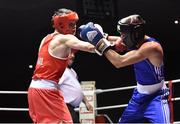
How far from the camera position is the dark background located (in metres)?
6.84

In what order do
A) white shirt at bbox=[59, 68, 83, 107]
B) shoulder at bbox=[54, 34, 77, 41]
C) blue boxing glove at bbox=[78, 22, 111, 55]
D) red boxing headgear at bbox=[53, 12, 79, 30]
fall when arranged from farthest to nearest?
white shirt at bbox=[59, 68, 83, 107] < red boxing headgear at bbox=[53, 12, 79, 30] < shoulder at bbox=[54, 34, 77, 41] < blue boxing glove at bbox=[78, 22, 111, 55]

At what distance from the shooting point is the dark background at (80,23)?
6836mm

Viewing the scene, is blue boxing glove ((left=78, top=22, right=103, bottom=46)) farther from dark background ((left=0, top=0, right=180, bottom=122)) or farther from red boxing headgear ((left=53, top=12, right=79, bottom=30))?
dark background ((left=0, top=0, right=180, bottom=122))

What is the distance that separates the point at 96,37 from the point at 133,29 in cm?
30

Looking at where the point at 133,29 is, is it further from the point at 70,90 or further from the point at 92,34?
the point at 70,90

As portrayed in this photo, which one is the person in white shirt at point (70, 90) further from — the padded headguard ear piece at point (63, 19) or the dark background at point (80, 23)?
the dark background at point (80, 23)

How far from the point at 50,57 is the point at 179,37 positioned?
6419mm

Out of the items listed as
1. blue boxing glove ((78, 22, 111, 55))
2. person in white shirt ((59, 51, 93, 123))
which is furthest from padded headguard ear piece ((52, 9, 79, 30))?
person in white shirt ((59, 51, 93, 123))

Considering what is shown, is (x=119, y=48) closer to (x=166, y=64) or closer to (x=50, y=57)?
(x=50, y=57)

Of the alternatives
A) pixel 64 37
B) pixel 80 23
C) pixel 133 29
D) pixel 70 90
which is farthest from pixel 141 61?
pixel 80 23

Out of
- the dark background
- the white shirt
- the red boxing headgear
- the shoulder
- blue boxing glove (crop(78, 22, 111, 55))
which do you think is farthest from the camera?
the dark background

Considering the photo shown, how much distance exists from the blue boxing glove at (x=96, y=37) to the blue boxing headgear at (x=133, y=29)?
9.6 inches

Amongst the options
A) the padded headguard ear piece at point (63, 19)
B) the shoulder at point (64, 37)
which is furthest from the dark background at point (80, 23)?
the shoulder at point (64, 37)

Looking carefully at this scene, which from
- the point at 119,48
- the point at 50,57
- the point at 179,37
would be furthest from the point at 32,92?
the point at 179,37
